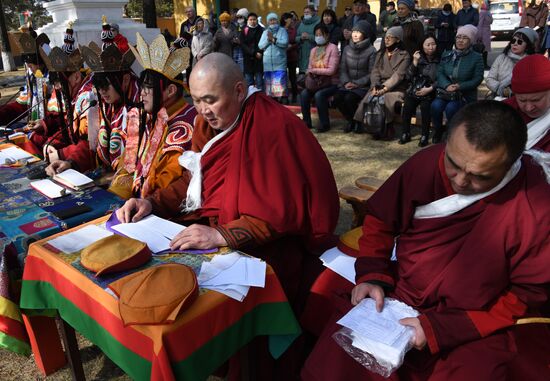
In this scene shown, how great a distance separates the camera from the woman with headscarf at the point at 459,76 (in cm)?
589

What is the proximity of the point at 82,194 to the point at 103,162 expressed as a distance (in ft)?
3.52

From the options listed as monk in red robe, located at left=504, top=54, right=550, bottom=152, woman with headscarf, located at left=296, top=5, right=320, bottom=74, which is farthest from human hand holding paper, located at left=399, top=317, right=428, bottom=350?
woman with headscarf, located at left=296, top=5, right=320, bottom=74

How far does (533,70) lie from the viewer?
272 cm

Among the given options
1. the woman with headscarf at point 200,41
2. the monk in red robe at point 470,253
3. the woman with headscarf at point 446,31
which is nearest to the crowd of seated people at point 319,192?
the monk in red robe at point 470,253

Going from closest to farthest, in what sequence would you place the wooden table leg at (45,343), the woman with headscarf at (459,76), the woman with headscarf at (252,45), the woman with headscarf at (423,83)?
Result: the wooden table leg at (45,343) → the woman with headscarf at (459,76) → the woman with headscarf at (423,83) → the woman with headscarf at (252,45)

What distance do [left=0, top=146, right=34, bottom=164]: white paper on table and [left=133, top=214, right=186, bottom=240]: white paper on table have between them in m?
1.67

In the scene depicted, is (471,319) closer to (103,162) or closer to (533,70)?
(533,70)

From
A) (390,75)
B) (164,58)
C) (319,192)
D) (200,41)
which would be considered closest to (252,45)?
(200,41)

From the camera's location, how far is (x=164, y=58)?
295cm

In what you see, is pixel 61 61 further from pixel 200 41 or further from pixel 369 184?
pixel 200 41

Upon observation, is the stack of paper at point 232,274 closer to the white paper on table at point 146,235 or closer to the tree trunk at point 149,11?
the white paper on table at point 146,235

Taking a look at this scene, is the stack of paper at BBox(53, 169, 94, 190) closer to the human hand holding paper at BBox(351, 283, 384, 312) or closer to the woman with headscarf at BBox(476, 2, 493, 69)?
the human hand holding paper at BBox(351, 283, 384, 312)

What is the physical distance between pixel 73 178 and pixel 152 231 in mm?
1105

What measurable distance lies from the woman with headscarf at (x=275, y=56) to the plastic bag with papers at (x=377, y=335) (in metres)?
7.34
